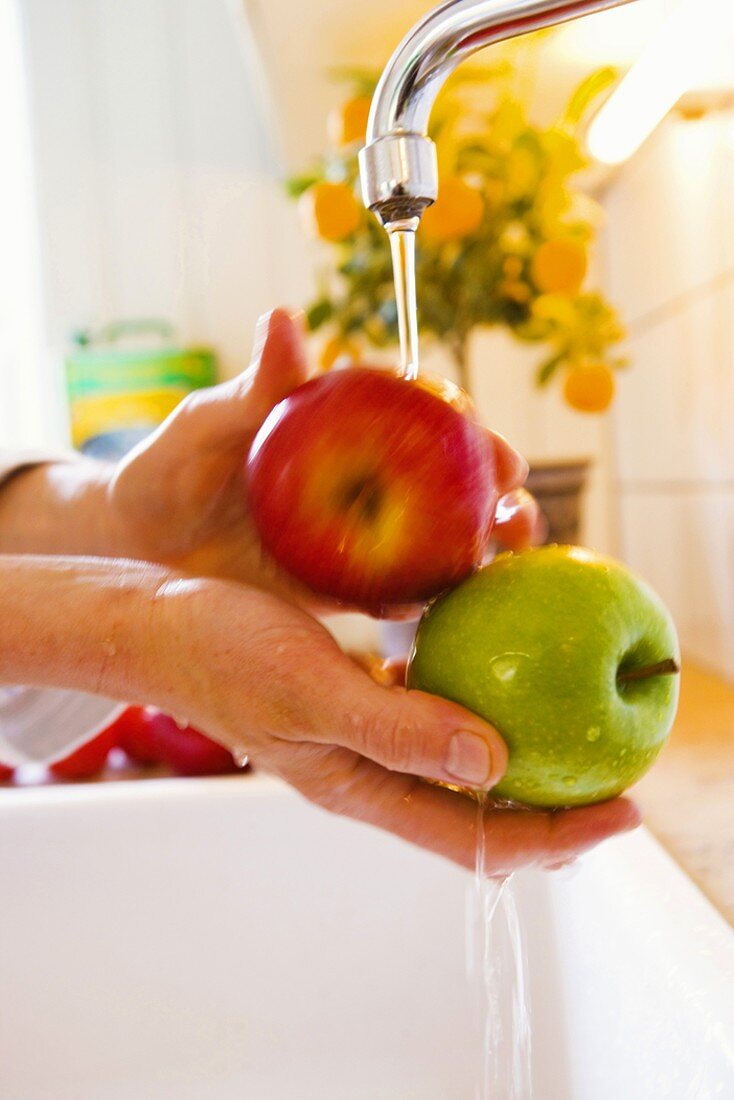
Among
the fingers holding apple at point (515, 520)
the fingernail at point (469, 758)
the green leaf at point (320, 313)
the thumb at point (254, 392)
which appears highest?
the green leaf at point (320, 313)

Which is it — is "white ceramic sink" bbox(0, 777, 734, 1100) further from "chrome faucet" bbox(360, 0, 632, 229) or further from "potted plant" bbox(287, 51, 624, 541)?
"potted plant" bbox(287, 51, 624, 541)

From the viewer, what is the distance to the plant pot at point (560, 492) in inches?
51.0

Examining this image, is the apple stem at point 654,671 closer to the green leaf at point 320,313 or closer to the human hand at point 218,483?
the human hand at point 218,483

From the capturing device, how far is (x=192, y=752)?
99cm

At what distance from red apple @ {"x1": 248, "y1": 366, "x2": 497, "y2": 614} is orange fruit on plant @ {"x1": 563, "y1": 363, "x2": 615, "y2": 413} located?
2.34 ft

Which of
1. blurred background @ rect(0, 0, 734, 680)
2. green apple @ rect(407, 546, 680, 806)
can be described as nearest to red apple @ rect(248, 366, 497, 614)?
green apple @ rect(407, 546, 680, 806)

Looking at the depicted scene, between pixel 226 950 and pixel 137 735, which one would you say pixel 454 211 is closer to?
pixel 137 735

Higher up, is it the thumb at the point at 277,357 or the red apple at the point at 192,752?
the thumb at the point at 277,357

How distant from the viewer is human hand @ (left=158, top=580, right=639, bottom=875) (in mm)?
455

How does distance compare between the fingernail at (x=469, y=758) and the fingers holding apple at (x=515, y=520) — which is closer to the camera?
the fingernail at (x=469, y=758)

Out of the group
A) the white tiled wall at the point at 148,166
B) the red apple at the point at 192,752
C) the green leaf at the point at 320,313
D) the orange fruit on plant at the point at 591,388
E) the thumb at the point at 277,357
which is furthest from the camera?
the white tiled wall at the point at 148,166

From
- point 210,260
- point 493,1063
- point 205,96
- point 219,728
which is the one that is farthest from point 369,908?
point 205,96

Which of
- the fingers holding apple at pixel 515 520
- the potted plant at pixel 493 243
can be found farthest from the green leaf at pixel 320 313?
the fingers holding apple at pixel 515 520

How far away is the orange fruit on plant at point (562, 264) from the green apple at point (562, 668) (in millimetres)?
718
